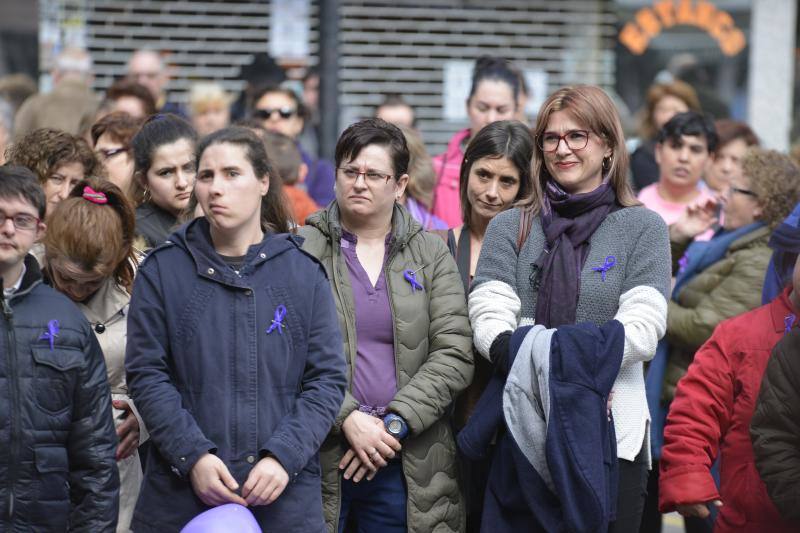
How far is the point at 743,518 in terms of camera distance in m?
4.26

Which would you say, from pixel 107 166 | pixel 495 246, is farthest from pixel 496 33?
pixel 495 246

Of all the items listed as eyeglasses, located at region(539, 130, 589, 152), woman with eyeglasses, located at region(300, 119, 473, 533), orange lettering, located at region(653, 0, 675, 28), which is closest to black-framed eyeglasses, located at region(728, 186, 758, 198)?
eyeglasses, located at region(539, 130, 589, 152)

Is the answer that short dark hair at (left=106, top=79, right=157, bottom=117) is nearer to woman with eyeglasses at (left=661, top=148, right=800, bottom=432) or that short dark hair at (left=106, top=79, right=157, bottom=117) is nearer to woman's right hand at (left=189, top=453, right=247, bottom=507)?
woman with eyeglasses at (left=661, top=148, right=800, bottom=432)

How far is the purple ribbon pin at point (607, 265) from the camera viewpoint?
4391mm

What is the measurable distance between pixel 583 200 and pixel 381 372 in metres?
1.00

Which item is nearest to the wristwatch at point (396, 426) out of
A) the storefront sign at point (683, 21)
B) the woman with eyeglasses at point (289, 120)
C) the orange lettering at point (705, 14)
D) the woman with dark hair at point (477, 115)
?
the woman with dark hair at point (477, 115)

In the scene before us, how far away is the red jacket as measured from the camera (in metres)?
4.28

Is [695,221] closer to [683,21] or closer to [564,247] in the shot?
[564,247]

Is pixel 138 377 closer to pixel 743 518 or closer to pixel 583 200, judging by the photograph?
pixel 583 200

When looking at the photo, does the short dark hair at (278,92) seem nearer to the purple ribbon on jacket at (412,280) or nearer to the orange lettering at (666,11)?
the purple ribbon on jacket at (412,280)

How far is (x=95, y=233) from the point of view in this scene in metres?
4.43

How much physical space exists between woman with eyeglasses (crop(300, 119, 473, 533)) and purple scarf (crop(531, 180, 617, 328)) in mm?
376

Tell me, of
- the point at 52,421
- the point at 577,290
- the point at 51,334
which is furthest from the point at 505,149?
the point at 52,421

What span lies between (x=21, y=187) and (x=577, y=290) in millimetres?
1985
